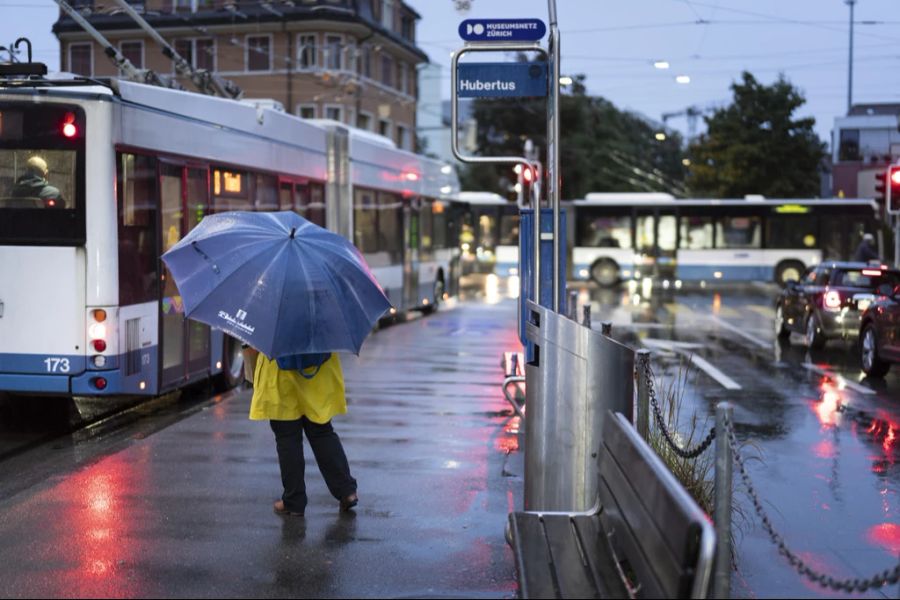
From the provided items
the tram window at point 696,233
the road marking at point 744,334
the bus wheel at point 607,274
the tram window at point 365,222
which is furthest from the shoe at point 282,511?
the tram window at point 696,233

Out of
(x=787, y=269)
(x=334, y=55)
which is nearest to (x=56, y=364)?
(x=787, y=269)

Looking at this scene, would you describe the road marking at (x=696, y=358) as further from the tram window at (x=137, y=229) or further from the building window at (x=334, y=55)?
the building window at (x=334, y=55)

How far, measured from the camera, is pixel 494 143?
218 ft

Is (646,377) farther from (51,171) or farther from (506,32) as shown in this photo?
(51,171)

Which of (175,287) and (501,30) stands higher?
(501,30)

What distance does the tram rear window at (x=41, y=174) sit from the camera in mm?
10617

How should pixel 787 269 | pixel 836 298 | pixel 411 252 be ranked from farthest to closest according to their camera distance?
pixel 787 269
pixel 411 252
pixel 836 298

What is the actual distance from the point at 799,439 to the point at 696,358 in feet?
24.5

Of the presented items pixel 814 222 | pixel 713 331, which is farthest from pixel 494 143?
pixel 713 331

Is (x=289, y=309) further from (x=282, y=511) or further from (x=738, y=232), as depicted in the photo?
(x=738, y=232)

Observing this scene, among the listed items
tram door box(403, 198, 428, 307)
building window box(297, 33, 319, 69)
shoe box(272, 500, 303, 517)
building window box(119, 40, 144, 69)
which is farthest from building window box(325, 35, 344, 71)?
shoe box(272, 500, 303, 517)

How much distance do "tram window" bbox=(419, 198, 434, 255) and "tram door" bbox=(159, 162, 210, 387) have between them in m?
12.8

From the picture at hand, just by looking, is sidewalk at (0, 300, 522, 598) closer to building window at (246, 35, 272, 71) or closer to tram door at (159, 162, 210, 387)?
tram door at (159, 162, 210, 387)

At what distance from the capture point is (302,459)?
7.48 metres
